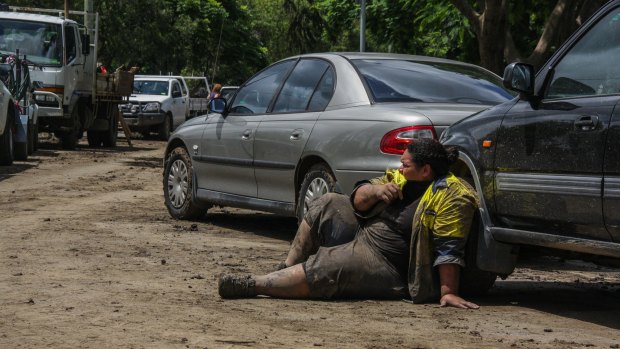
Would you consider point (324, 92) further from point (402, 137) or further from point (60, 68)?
point (60, 68)

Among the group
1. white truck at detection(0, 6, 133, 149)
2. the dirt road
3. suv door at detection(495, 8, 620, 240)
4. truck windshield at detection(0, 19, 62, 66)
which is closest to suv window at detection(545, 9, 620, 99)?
suv door at detection(495, 8, 620, 240)

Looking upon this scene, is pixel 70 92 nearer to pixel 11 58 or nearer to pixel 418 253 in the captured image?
pixel 11 58

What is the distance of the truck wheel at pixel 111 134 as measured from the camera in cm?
2983

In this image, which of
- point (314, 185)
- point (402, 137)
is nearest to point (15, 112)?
point (314, 185)

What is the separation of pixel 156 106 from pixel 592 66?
93.5 ft

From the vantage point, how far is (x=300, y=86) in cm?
1041

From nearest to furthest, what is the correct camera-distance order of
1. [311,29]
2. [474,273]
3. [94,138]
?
[474,273] < [94,138] < [311,29]

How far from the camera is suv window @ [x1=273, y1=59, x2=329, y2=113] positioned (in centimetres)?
1020

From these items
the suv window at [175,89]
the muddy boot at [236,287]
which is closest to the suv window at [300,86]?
the muddy boot at [236,287]

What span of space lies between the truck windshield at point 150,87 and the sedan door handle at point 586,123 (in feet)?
97.6

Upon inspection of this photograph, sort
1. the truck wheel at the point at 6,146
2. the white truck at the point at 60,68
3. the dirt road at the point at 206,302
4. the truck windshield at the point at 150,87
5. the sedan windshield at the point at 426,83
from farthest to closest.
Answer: the truck windshield at the point at 150,87 < the white truck at the point at 60,68 < the truck wheel at the point at 6,146 < the sedan windshield at the point at 426,83 < the dirt road at the point at 206,302

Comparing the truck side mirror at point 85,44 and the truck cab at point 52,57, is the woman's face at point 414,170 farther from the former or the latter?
the truck side mirror at point 85,44

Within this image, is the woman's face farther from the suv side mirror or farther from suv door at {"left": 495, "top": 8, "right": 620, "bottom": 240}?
the suv side mirror

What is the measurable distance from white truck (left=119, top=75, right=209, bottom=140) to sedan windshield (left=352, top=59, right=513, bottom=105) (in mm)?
24968
